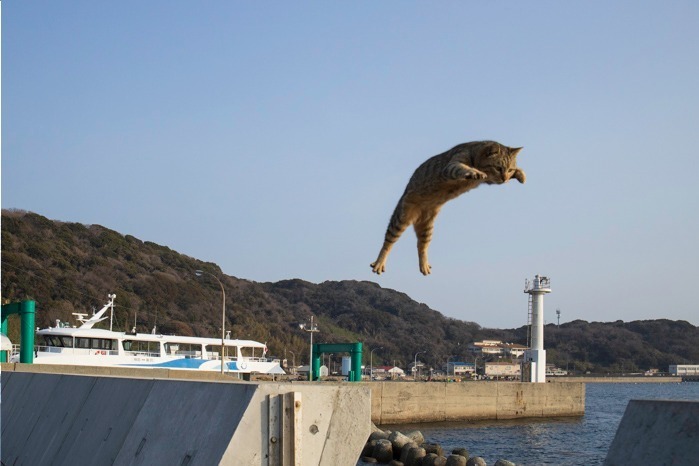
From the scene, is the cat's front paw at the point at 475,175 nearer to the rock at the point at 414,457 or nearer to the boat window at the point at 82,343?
the rock at the point at 414,457

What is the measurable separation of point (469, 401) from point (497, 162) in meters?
50.8

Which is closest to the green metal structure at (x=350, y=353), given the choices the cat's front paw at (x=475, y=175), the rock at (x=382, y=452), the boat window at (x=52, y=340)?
the rock at (x=382, y=452)

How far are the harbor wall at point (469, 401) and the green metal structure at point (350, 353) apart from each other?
10.1 metres

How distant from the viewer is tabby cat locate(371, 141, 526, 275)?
5496mm

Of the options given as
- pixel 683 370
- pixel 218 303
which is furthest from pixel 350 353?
pixel 683 370

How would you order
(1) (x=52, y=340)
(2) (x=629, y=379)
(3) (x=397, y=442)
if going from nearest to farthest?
(3) (x=397, y=442) → (1) (x=52, y=340) → (2) (x=629, y=379)

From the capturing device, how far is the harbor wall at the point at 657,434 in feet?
12.3

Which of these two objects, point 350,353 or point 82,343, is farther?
point 82,343

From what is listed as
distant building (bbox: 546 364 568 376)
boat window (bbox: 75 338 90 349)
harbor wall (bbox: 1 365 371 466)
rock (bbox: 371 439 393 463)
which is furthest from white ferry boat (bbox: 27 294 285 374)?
distant building (bbox: 546 364 568 376)

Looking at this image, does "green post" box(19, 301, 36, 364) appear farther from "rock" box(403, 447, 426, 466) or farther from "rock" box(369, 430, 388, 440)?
"rock" box(369, 430, 388, 440)

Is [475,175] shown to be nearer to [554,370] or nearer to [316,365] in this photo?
[316,365]

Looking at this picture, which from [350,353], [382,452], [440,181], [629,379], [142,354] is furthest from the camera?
[629,379]

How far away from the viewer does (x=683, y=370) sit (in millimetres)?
168625

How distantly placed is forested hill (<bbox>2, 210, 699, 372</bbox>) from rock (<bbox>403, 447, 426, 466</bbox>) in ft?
146
